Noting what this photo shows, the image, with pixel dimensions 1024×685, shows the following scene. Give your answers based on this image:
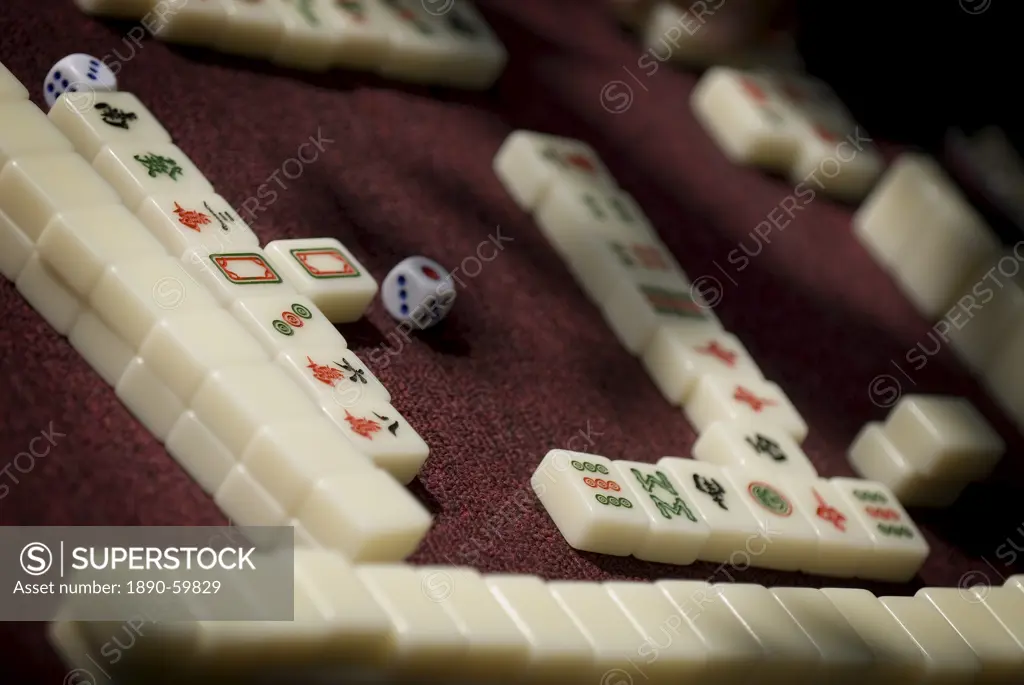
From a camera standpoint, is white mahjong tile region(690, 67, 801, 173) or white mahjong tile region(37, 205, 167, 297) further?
white mahjong tile region(690, 67, 801, 173)

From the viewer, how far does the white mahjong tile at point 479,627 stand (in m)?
1.48

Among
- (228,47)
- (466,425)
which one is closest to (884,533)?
(466,425)

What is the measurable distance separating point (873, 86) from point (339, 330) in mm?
2183

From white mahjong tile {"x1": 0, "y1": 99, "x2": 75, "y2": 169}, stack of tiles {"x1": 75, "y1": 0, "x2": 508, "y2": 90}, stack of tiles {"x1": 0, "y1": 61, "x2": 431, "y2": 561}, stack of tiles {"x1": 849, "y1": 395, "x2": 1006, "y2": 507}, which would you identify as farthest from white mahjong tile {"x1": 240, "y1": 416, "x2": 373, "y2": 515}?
stack of tiles {"x1": 849, "y1": 395, "x2": 1006, "y2": 507}

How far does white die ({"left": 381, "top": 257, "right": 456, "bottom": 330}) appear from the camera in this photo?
197 centimetres

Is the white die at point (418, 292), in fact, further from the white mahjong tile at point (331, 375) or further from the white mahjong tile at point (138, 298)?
the white mahjong tile at point (138, 298)

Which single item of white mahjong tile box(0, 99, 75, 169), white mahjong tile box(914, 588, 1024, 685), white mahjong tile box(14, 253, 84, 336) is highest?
white mahjong tile box(914, 588, 1024, 685)

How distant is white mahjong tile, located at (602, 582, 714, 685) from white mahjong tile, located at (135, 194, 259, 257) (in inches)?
28.6

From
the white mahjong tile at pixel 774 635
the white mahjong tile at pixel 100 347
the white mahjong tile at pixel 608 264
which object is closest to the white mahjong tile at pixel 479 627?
the white mahjong tile at pixel 774 635

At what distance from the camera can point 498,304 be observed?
2201mm

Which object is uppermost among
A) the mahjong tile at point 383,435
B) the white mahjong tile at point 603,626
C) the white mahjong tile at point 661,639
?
the white mahjong tile at point 661,639

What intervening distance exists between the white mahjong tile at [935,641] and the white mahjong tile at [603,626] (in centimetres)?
50

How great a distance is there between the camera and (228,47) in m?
2.30

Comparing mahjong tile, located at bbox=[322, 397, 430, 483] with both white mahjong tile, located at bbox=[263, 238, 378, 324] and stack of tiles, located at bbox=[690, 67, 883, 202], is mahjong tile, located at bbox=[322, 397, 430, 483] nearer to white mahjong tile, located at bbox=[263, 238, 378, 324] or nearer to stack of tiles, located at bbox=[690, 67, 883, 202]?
white mahjong tile, located at bbox=[263, 238, 378, 324]
